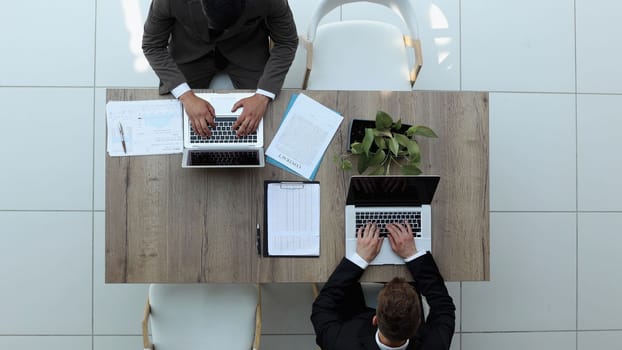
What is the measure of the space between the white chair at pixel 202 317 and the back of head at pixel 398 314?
63 centimetres

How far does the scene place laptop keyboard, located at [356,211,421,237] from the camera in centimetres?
204

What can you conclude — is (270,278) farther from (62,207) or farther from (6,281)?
(6,281)

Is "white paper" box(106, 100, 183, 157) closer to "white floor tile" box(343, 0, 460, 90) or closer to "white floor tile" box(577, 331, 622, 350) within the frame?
"white floor tile" box(343, 0, 460, 90)

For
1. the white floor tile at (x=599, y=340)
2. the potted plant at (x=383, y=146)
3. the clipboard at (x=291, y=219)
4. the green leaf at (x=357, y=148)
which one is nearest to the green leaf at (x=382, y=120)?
the potted plant at (x=383, y=146)

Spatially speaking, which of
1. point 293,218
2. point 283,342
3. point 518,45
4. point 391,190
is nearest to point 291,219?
point 293,218

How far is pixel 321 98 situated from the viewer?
209 centimetres

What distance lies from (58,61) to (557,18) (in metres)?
2.77

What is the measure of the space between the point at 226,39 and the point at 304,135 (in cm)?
58

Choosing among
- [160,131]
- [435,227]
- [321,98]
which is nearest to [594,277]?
[435,227]

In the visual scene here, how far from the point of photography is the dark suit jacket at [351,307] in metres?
1.91

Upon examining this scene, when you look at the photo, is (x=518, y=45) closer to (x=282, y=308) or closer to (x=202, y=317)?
(x=282, y=308)

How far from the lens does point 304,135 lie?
2.07 metres

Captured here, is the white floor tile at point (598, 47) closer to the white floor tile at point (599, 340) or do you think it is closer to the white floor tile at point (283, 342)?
the white floor tile at point (599, 340)

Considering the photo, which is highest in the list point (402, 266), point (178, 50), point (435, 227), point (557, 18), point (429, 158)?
point (557, 18)
